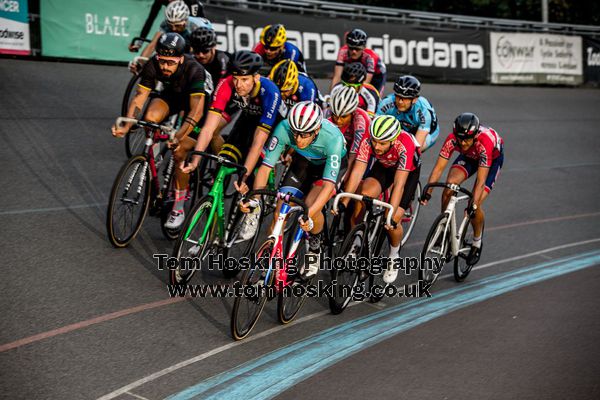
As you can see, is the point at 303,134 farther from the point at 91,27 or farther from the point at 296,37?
the point at 296,37

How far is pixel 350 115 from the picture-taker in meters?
7.47

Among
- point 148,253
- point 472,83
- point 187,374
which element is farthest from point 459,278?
point 472,83

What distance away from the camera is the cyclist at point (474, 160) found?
773cm

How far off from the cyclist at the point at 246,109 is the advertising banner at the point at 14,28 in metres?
8.26

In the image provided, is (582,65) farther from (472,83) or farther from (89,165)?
(89,165)

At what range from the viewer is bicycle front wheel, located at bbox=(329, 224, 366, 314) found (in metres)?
6.55

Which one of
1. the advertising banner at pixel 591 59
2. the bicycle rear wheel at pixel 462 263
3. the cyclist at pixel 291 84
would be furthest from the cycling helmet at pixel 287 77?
the advertising banner at pixel 591 59

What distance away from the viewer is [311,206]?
6277 millimetres

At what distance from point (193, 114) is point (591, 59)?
20112mm

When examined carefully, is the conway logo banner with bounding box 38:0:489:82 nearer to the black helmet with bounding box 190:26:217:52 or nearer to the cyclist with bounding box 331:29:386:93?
the cyclist with bounding box 331:29:386:93

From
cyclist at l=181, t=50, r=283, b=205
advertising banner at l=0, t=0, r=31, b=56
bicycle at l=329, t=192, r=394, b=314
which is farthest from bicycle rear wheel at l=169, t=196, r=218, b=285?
advertising banner at l=0, t=0, r=31, b=56

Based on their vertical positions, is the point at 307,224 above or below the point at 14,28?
Result: below

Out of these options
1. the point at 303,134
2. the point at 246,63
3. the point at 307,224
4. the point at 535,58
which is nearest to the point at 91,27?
the point at 246,63

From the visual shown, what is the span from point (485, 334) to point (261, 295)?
201 cm
